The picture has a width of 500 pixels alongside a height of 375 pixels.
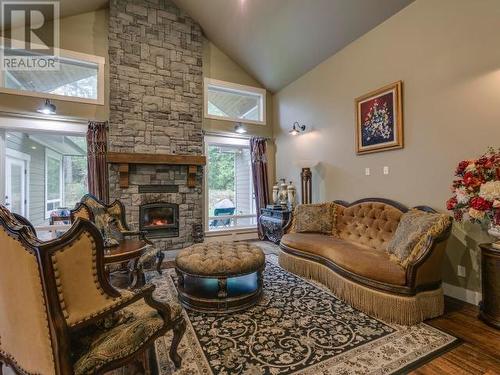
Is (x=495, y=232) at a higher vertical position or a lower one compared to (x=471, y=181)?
lower

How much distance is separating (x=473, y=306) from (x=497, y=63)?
2.41 metres

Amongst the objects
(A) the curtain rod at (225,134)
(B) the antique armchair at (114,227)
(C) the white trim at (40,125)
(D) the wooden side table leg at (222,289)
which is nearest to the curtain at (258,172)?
(A) the curtain rod at (225,134)

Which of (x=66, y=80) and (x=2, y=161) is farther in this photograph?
(x=66, y=80)

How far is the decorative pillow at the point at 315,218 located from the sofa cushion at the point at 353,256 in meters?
0.18

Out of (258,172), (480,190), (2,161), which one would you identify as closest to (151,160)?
(2,161)

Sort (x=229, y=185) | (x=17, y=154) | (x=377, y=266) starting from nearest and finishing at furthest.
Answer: (x=377, y=266)
(x=17, y=154)
(x=229, y=185)

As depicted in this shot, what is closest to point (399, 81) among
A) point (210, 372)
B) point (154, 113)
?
point (210, 372)

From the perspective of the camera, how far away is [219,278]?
2.44m

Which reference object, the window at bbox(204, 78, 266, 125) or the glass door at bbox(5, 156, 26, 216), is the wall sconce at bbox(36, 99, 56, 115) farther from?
the window at bbox(204, 78, 266, 125)

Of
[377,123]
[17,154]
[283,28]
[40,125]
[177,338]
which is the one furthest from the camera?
[17,154]

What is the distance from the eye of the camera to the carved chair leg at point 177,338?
1627 millimetres

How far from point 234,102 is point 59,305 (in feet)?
18.1

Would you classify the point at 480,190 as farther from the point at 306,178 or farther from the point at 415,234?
the point at 306,178

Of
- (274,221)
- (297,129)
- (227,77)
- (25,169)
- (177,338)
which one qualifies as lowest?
Answer: (177,338)
